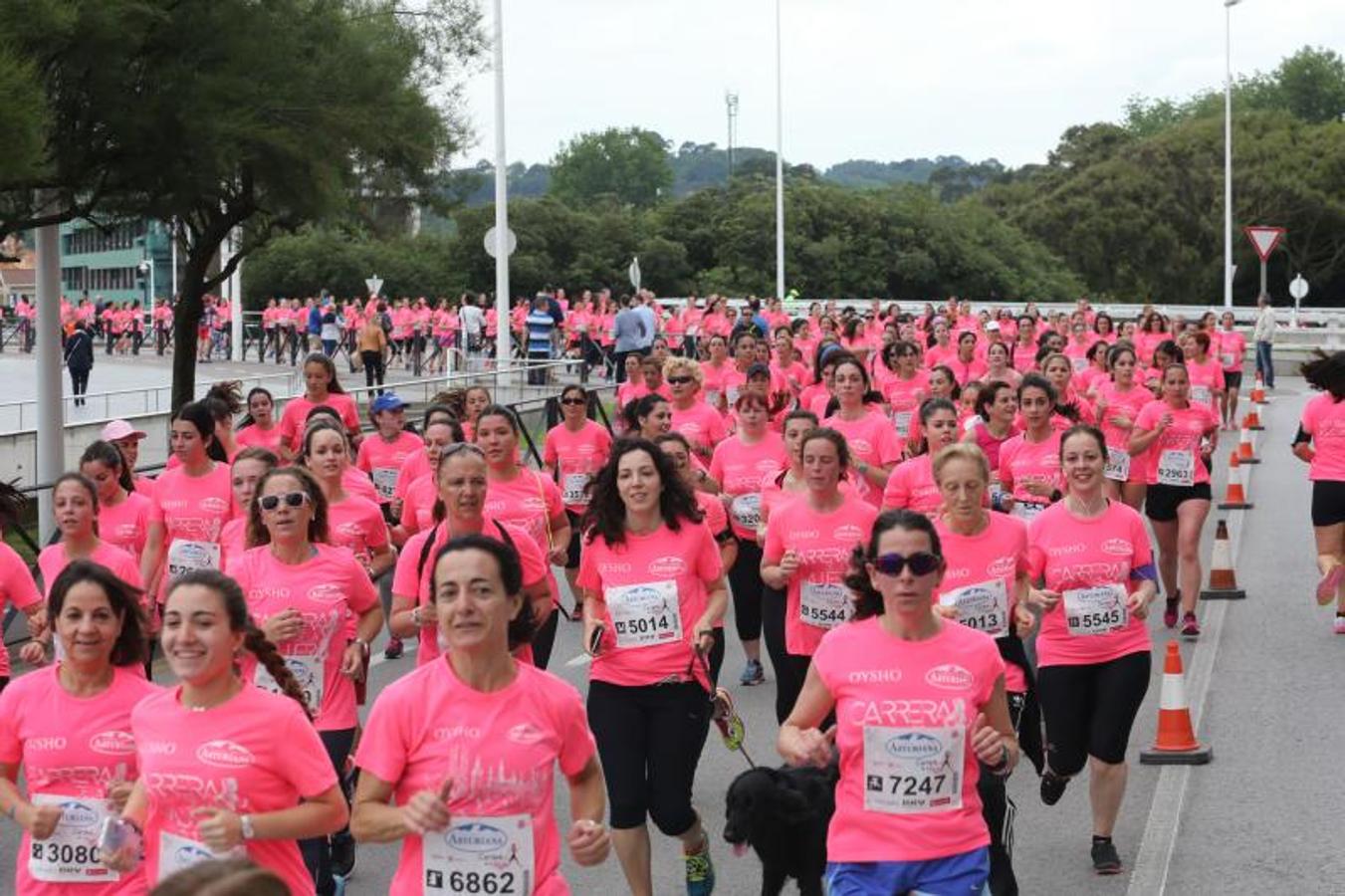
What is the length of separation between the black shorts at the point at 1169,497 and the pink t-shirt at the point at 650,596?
709 cm

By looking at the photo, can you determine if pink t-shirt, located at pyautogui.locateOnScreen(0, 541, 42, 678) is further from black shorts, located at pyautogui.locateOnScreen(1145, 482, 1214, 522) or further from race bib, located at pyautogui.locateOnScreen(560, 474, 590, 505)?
black shorts, located at pyautogui.locateOnScreen(1145, 482, 1214, 522)

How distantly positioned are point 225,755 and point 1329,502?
1016 centimetres

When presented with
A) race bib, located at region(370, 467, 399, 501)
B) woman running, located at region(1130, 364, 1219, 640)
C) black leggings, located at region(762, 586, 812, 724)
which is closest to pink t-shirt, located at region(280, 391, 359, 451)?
race bib, located at region(370, 467, 399, 501)

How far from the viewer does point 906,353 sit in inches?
746

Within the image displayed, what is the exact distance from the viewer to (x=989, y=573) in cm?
829

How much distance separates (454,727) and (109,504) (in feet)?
20.2

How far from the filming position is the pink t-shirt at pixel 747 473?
12219 mm

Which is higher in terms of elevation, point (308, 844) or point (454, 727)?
point (454, 727)

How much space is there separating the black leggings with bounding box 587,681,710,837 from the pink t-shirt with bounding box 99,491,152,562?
3.62m

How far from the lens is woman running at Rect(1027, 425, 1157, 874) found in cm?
858

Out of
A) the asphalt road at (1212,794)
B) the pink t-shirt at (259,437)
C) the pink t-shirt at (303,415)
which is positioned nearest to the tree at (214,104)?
the pink t-shirt at (303,415)

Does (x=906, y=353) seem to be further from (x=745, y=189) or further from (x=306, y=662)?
(x=745, y=189)

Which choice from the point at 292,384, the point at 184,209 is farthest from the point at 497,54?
the point at 184,209

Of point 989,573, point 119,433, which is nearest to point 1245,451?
point 119,433
